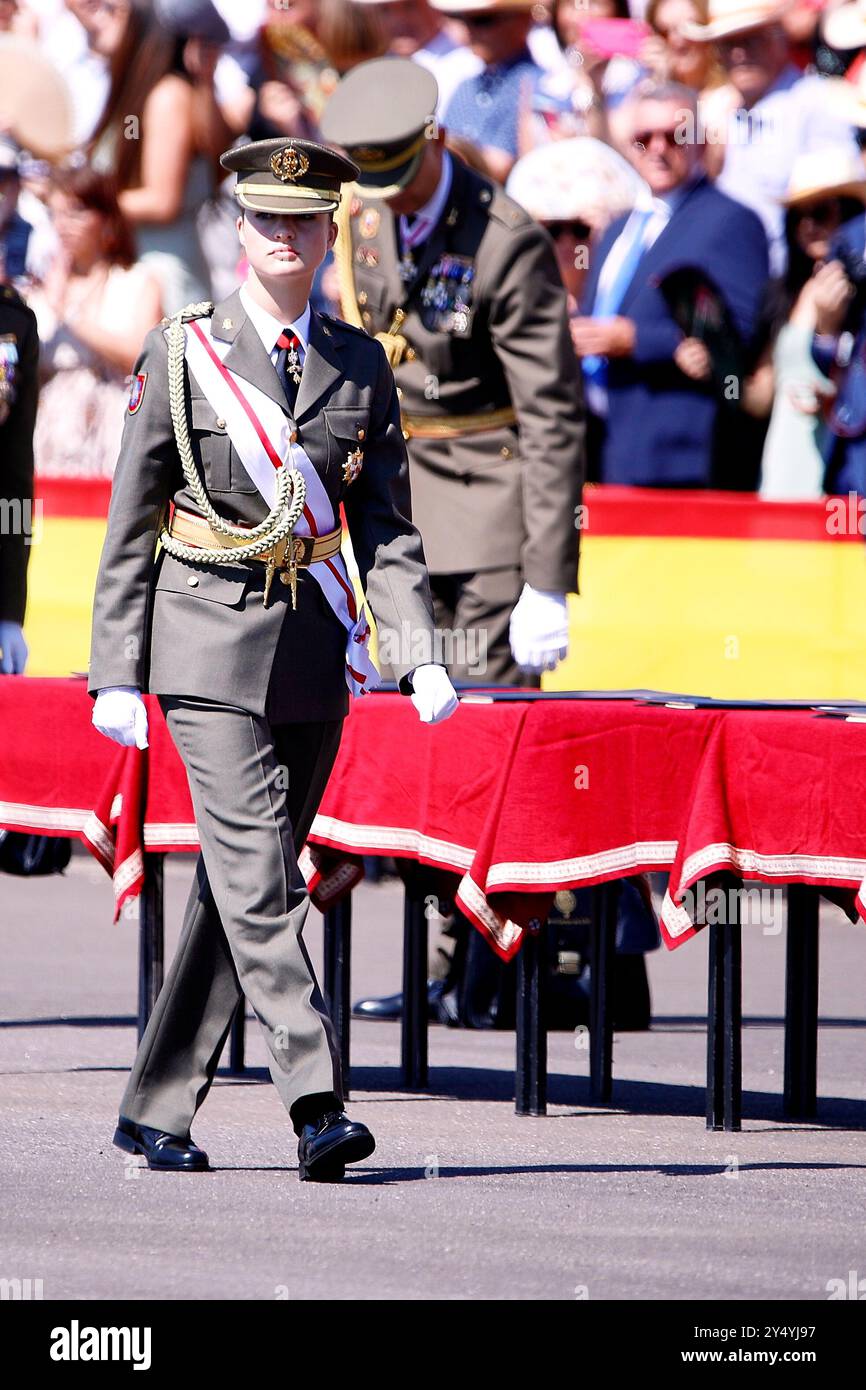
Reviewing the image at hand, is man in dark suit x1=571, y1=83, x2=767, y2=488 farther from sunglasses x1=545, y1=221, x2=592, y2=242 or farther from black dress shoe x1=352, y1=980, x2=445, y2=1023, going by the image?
black dress shoe x1=352, y1=980, x2=445, y2=1023

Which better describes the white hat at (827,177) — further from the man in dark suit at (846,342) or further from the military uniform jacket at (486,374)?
the military uniform jacket at (486,374)

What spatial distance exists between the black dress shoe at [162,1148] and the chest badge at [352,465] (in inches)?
55.2

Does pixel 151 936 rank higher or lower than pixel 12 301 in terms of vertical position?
lower

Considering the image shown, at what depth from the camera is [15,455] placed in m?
8.39

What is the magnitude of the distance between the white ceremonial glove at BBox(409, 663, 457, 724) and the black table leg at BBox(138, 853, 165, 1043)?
1453mm

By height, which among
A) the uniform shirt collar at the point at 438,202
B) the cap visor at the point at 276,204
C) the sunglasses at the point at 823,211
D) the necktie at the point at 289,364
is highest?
the sunglasses at the point at 823,211

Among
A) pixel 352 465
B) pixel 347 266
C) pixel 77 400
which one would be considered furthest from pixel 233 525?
pixel 77 400

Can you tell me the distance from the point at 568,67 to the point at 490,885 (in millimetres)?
6445

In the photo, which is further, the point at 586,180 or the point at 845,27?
the point at 586,180

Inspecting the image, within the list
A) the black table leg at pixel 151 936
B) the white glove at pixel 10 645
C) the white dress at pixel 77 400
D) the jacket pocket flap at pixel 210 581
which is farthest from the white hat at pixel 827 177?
the jacket pocket flap at pixel 210 581

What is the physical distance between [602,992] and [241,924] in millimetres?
1666

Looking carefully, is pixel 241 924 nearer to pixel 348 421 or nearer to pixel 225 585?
pixel 225 585

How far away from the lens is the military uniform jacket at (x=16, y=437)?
8344 millimetres
